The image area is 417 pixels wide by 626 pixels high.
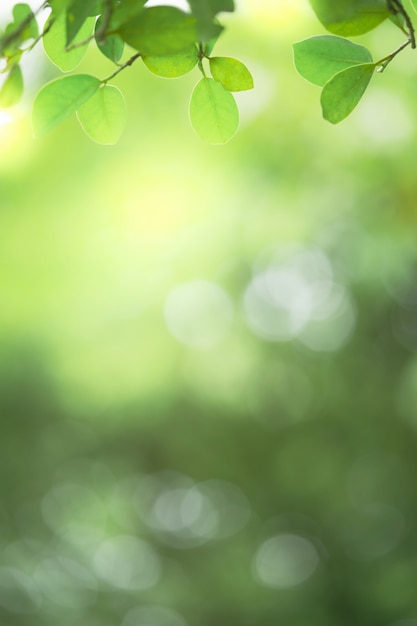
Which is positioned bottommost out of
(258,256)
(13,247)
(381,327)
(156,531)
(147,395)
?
(156,531)

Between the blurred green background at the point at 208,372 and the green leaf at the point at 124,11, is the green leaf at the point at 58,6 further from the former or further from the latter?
the blurred green background at the point at 208,372

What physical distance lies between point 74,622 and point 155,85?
3.24 meters

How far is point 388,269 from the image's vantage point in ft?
11.5

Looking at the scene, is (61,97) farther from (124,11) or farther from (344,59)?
(344,59)

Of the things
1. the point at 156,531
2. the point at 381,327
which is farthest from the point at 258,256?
the point at 156,531

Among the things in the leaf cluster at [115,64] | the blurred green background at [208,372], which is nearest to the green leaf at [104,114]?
the leaf cluster at [115,64]

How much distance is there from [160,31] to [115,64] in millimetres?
95

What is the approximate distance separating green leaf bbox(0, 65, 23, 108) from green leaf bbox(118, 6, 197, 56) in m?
0.12

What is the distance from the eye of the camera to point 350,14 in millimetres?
436

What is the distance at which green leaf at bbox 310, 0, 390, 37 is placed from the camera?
0.43 m

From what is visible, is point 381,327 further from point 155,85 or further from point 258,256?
point 155,85

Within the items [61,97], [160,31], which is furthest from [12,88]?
[160,31]

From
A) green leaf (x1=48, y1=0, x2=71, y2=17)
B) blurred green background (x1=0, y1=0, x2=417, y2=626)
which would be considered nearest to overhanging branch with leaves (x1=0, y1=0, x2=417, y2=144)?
green leaf (x1=48, y1=0, x2=71, y2=17)

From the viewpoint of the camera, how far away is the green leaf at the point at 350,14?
0.43 metres
